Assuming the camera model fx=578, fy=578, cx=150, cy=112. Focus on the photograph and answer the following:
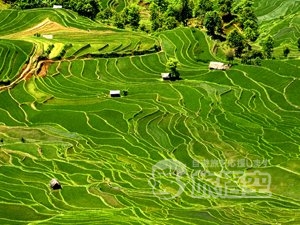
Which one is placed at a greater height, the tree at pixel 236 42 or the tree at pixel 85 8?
the tree at pixel 85 8

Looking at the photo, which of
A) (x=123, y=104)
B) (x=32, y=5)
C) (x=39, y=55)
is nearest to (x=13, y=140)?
(x=123, y=104)

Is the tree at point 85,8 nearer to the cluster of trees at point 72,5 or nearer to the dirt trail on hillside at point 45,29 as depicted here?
the cluster of trees at point 72,5

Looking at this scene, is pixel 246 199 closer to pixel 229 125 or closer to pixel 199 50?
pixel 229 125

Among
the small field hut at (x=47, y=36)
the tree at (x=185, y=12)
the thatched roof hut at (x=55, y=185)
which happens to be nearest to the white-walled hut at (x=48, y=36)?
the small field hut at (x=47, y=36)

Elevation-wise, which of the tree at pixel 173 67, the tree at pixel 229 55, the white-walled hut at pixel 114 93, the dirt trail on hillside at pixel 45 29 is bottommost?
the white-walled hut at pixel 114 93
